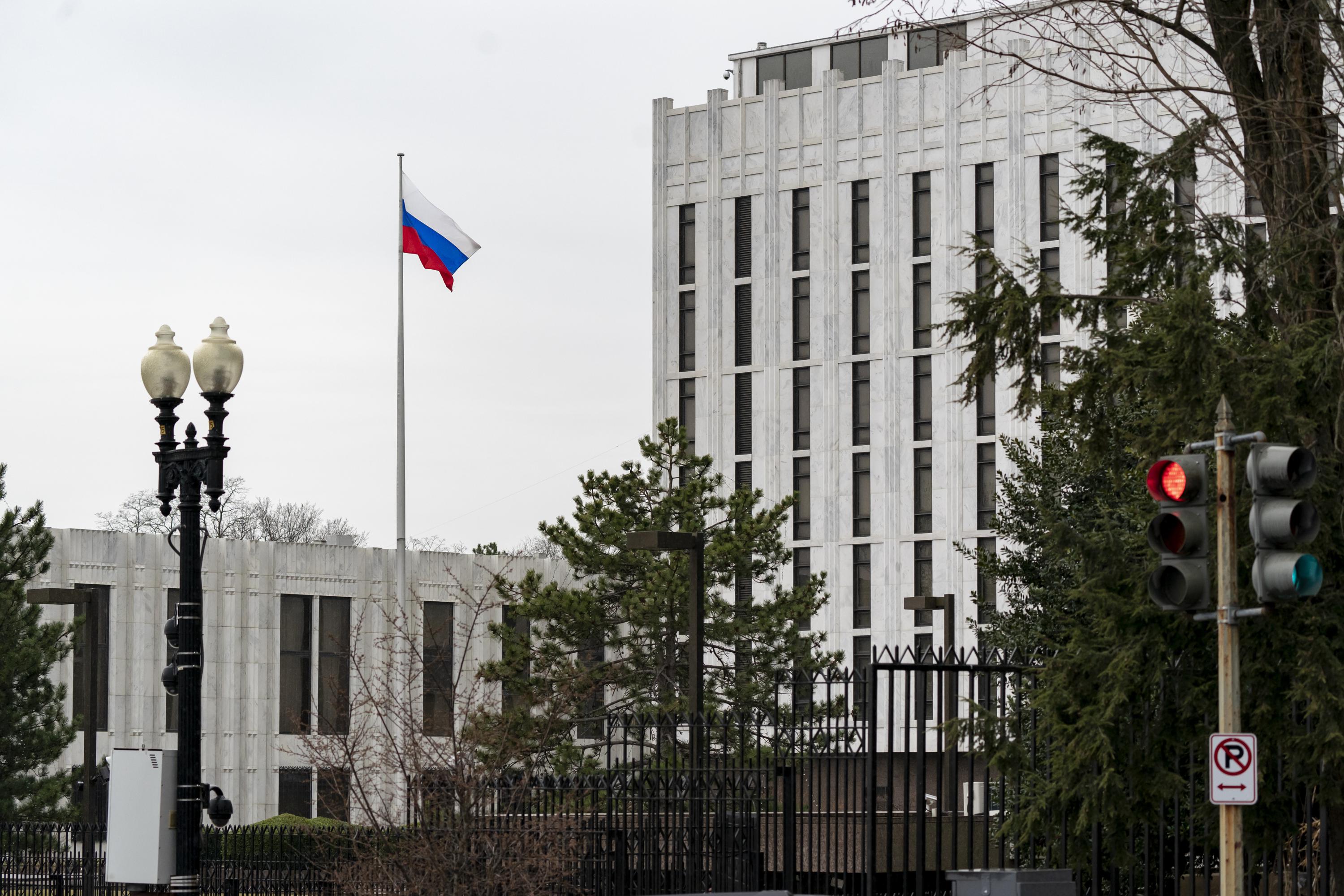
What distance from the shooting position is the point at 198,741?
48.0 ft

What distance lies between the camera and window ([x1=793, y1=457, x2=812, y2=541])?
228ft

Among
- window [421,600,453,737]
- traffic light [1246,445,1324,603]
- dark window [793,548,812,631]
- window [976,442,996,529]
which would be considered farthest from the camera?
dark window [793,548,812,631]

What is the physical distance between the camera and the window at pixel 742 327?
235ft

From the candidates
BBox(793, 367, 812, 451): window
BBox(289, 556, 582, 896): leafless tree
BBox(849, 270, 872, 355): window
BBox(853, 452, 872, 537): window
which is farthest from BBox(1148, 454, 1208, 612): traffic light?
BBox(793, 367, 812, 451): window

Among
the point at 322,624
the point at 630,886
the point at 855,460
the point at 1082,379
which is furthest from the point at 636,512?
the point at 855,460

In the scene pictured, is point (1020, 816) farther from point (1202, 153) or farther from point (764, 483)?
point (764, 483)

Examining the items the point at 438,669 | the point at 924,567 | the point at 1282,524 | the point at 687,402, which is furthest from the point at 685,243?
the point at 1282,524

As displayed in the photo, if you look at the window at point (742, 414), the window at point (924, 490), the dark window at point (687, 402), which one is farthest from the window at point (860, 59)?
the window at point (924, 490)

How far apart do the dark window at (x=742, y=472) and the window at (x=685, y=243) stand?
23.9ft

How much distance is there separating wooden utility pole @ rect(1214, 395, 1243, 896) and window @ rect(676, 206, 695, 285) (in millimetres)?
62859

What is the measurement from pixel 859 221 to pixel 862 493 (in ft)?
32.3

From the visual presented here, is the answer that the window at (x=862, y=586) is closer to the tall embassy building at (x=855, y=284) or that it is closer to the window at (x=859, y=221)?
the tall embassy building at (x=855, y=284)

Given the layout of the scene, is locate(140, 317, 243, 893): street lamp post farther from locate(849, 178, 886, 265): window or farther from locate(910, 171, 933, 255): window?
locate(849, 178, 886, 265): window

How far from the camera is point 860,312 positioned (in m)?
69.4
